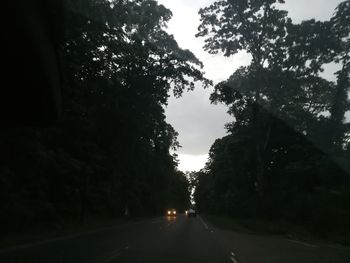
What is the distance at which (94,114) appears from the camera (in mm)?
33188

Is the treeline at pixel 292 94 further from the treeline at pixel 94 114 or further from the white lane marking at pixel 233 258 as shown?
the white lane marking at pixel 233 258

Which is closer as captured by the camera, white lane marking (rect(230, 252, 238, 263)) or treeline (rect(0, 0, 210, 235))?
white lane marking (rect(230, 252, 238, 263))

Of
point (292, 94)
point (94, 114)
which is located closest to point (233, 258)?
point (94, 114)

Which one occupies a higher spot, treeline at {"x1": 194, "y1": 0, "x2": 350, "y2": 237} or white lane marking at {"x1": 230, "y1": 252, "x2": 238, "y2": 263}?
treeline at {"x1": 194, "y1": 0, "x2": 350, "y2": 237}

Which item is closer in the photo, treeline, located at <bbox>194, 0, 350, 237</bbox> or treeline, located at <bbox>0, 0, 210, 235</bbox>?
treeline, located at <bbox>0, 0, 210, 235</bbox>

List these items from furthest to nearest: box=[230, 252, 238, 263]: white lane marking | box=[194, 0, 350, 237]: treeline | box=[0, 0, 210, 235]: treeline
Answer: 1. box=[194, 0, 350, 237]: treeline
2. box=[0, 0, 210, 235]: treeline
3. box=[230, 252, 238, 263]: white lane marking

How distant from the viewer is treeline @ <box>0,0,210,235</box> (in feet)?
77.0

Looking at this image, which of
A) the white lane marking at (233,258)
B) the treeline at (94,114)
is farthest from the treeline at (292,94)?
the white lane marking at (233,258)

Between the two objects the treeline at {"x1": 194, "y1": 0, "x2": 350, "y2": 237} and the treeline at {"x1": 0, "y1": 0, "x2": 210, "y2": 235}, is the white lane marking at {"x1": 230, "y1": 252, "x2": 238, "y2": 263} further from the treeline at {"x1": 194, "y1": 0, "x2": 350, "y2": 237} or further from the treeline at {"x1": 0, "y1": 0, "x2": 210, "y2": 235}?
the treeline at {"x1": 194, "y1": 0, "x2": 350, "y2": 237}

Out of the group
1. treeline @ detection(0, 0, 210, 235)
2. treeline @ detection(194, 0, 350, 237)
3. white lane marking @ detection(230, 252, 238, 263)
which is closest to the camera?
white lane marking @ detection(230, 252, 238, 263)

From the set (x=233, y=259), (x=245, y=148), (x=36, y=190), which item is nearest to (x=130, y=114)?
(x=36, y=190)

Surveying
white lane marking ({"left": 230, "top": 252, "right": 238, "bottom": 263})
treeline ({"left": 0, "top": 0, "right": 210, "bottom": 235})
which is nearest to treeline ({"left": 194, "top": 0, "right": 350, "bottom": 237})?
treeline ({"left": 0, "top": 0, "right": 210, "bottom": 235})

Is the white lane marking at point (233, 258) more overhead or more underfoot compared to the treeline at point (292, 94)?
more underfoot

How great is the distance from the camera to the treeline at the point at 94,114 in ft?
77.0
